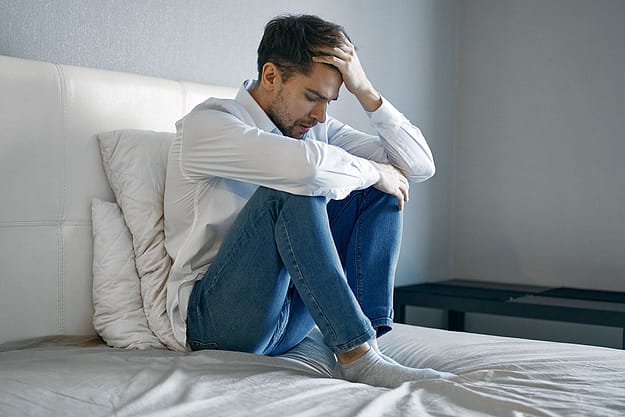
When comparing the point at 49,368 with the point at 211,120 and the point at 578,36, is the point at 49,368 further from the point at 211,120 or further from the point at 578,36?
the point at 578,36

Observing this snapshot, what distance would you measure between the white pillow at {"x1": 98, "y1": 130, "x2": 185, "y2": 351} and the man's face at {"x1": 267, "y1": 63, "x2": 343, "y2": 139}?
0.97 ft

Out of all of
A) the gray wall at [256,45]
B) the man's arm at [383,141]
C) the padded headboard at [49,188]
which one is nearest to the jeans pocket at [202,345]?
the padded headboard at [49,188]

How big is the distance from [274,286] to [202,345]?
23 cm

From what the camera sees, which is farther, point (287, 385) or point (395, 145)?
point (395, 145)

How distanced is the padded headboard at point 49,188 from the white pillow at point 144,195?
46 millimetres

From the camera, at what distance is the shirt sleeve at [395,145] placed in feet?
6.55

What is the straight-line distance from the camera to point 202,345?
68.5 inches

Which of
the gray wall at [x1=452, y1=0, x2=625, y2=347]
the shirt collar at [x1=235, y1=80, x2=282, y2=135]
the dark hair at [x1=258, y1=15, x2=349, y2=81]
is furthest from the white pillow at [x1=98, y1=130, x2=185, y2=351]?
the gray wall at [x1=452, y1=0, x2=625, y2=347]

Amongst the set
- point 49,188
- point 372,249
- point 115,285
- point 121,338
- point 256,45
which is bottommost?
point 121,338

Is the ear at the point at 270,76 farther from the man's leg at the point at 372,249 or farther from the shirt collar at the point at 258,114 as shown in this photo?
the man's leg at the point at 372,249

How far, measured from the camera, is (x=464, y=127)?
12.3ft

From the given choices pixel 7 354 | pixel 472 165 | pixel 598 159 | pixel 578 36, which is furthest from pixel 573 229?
pixel 7 354

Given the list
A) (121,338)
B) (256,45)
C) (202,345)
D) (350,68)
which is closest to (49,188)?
(121,338)

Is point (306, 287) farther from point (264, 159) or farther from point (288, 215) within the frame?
point (264, 159)
